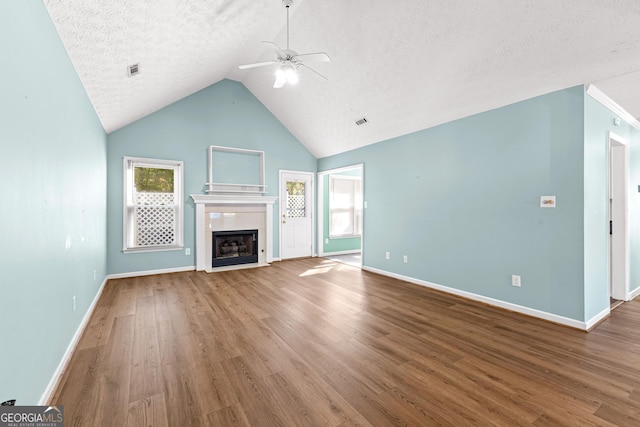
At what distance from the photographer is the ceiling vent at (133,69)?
2853mm

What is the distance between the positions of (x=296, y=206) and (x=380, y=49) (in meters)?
4.05

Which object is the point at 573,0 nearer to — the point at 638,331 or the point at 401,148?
the point at 401,148

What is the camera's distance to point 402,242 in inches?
188

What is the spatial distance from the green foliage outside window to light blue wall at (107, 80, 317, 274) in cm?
27

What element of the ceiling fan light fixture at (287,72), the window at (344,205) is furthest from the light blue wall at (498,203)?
the window at (344,205)

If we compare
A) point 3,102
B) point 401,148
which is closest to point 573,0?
point 401,148

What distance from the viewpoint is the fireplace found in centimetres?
560

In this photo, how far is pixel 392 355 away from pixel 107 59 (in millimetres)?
3646

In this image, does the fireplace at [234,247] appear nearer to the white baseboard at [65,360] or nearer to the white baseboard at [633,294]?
the white baseboard at [65,360]

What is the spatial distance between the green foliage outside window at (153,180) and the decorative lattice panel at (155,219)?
10 cm

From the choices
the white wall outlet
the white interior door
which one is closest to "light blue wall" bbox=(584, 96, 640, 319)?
the white wall outlet

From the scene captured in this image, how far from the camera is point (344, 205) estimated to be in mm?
Answer: 7727

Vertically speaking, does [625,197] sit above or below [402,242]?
above

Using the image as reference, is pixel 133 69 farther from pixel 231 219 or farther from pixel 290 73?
pixel 231 219
